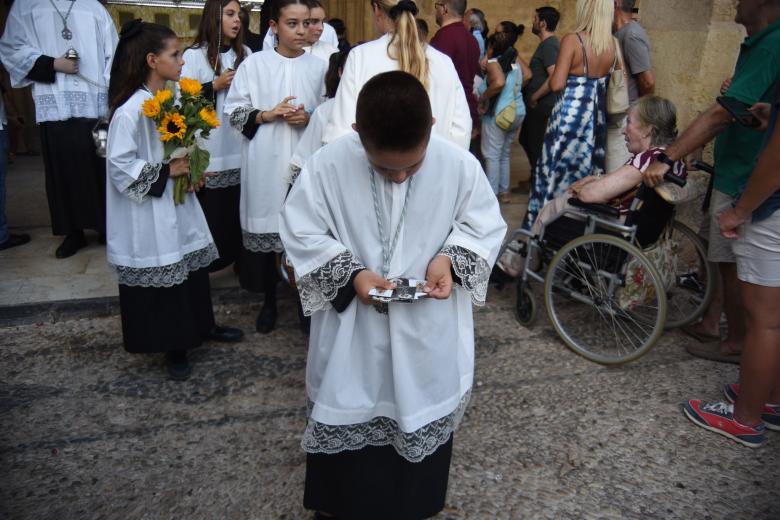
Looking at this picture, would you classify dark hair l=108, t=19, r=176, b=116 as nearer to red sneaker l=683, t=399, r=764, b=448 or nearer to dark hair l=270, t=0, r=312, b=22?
dark hair l=270, t=0, r=312, b=22

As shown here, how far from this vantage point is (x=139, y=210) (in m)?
3.10

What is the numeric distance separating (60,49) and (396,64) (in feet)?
9.92

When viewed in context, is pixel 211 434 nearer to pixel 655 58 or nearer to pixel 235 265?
pixel 235 265

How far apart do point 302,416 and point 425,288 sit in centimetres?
154

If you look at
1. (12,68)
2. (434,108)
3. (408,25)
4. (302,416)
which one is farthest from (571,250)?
(12,68)

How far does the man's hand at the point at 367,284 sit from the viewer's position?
6.07 ft

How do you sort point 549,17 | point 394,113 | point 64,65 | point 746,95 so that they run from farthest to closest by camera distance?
1. point 549,17
2. point 64,65
3. point 746,95
4. point 394,113

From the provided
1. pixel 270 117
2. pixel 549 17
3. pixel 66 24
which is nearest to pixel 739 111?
pixel 270 117

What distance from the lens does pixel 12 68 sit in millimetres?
4629

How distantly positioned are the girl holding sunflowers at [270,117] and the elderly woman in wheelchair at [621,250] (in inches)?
65.7

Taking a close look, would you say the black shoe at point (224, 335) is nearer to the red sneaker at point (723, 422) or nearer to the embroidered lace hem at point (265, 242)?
the embroidered lace hem at point (265, 242)

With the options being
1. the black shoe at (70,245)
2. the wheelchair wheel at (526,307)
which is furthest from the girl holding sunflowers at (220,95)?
the wheelchair wheel at (526,307)

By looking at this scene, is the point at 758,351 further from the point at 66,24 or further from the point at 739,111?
the point at 66,24

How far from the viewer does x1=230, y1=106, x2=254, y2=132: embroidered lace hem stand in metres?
3.76
